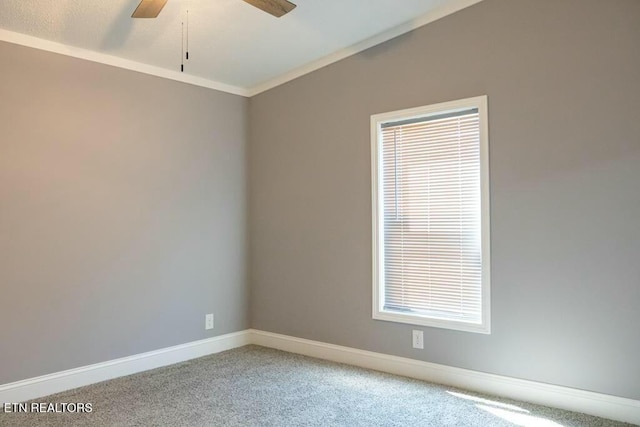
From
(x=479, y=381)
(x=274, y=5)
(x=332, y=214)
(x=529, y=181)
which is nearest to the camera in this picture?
(x=274, y=5)

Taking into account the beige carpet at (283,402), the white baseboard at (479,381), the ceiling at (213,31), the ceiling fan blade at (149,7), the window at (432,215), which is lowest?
the beige carpet at (283,402)

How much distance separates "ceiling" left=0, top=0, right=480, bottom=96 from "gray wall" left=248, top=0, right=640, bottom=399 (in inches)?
7.1

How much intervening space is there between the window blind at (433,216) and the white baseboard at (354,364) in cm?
39

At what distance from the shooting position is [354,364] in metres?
3.46

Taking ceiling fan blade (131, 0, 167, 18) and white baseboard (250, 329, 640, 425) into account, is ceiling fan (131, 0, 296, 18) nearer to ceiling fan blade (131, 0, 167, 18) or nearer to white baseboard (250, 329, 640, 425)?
ceiling fan blade (131, 0, 167, 18)

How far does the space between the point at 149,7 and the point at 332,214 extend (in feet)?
6.61

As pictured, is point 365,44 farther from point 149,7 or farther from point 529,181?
point 149,7

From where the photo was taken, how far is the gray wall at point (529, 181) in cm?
248

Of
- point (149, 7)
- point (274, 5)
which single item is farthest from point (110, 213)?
point (274, 5)

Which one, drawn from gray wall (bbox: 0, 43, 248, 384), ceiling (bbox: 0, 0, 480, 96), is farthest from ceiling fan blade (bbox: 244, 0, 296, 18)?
gray wall (bbox: 0, 43, 248, 384)

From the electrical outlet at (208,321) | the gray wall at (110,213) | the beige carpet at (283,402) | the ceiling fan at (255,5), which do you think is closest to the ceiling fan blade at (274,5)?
the ceiling fan at (255,5)

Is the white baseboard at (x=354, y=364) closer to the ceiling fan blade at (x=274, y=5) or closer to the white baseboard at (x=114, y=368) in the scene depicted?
the white baseboard at (x=114, y=368)

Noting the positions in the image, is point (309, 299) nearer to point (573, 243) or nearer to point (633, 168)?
point (573, 243)

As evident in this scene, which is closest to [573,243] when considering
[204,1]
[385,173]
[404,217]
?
[404,217]
